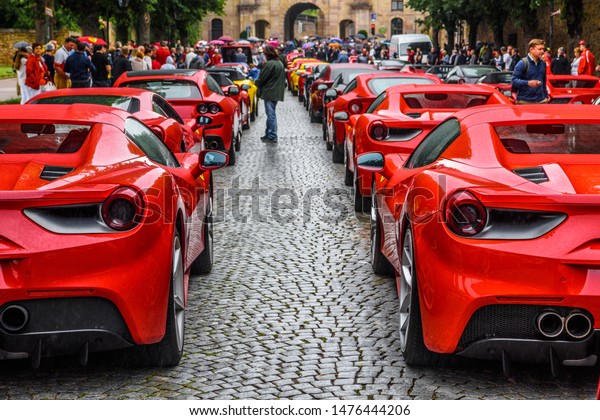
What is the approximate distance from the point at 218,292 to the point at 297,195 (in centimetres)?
523

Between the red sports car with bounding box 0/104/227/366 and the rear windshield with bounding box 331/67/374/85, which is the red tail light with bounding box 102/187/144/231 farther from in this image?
the rear windshield with bounding box 331/67/374/85

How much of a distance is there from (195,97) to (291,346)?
8.85 m

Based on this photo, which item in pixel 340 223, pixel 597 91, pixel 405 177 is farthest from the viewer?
pixel 597 91

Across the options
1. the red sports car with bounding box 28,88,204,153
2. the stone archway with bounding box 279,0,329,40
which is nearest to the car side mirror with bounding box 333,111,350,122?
the red sports car with bounding box 28,88,204,153

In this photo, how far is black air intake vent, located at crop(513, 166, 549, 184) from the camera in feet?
16.5

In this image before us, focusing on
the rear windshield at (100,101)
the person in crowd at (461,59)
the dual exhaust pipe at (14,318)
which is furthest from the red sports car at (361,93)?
the person in crowd at (461,59)

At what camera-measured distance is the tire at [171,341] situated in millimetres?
5352

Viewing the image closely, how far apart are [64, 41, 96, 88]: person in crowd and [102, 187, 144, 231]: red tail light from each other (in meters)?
17.7

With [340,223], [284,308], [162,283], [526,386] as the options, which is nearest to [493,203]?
[526,386]

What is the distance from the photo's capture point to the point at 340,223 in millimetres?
10570

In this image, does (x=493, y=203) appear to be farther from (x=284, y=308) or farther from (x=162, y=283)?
(x=284, y=308)

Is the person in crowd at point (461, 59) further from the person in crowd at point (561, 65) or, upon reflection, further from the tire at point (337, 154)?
the tire at point (337, 154)

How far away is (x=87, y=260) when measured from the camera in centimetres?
481

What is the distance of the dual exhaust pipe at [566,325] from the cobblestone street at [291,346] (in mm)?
446
